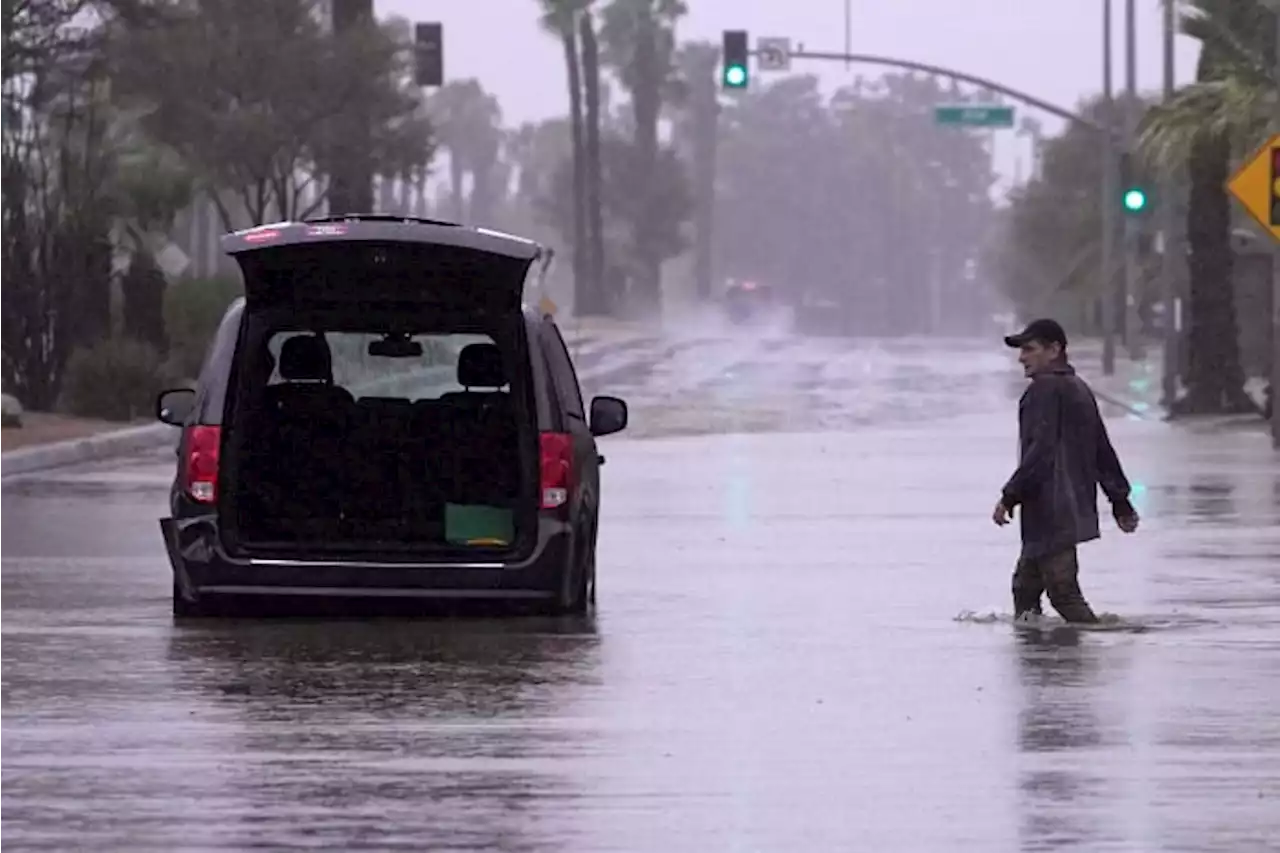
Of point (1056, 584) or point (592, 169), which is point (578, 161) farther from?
point (1056, 584)

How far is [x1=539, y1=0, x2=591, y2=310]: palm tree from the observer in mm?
108312

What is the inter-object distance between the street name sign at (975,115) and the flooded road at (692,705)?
4378cm

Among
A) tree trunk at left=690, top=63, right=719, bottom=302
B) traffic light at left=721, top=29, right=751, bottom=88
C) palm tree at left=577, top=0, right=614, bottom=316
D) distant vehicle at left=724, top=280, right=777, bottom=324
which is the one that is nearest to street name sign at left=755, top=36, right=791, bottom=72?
traffic light at left=721, top=29, right=751, bottom=88

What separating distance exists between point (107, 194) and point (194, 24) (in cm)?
1460

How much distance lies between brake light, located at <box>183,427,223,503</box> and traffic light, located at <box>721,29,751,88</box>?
4285 cm

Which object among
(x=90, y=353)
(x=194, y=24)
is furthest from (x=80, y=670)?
(x=194, y=24)

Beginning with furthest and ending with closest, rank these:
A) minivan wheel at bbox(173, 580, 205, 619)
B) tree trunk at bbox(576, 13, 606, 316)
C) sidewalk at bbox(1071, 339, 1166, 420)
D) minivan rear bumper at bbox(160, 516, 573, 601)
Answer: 1. tree trunk at bbox(576, 13, 606, 316)
2. sidewalk at bbox(1071, 339, 1166, 420)
3. minivan wheel at bbox(173, 580, 205, 619)
4. minivan rear bumper at bbox(160, 516, 573, 601)

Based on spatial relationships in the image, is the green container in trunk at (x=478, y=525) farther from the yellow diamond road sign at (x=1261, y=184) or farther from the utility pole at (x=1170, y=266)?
the utility pole at (x=1170, y=266)

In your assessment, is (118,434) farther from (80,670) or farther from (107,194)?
(80,670)

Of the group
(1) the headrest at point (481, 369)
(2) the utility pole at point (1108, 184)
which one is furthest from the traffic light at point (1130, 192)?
(1) the headrest at point (481, 369)

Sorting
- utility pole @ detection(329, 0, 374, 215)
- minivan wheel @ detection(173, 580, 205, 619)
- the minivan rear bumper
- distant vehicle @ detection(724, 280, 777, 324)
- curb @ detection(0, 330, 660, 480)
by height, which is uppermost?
utility pole @ detection(329, 0, 374, 215)

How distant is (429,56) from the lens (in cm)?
5394

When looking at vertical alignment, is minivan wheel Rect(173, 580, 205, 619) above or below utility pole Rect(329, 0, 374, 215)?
below

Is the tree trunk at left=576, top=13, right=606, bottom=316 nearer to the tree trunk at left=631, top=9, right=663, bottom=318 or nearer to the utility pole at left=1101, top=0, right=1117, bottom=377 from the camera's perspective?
the tree trunk at left=631, top=9, right=663, bottom=318
